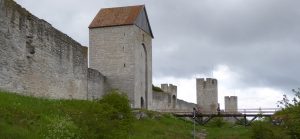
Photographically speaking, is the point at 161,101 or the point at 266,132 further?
the point at 161,101

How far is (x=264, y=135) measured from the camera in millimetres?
25609

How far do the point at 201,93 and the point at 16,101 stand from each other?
42.4 metres

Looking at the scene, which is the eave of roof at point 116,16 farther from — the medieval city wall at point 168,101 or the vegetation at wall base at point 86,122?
the vegetation at wall base at point 86,122

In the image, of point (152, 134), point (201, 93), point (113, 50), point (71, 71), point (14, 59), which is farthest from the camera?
point (201, 93)

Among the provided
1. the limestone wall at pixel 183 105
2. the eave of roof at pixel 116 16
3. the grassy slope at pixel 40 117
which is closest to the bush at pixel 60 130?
the grassy slope at pixel 40 117

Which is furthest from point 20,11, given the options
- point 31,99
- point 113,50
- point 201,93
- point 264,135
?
point 201,93

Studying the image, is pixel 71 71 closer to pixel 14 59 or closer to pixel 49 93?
pixel 49 93

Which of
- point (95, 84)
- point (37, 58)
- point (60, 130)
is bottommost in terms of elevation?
point (60, 130)

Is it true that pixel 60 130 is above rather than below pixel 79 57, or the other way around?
below

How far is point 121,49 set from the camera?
123 ft

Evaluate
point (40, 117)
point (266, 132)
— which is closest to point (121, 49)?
point (266, 132)

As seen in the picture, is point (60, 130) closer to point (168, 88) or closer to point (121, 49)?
point (121, 49)

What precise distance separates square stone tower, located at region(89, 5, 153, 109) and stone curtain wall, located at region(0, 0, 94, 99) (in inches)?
245

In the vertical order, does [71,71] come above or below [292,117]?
above
